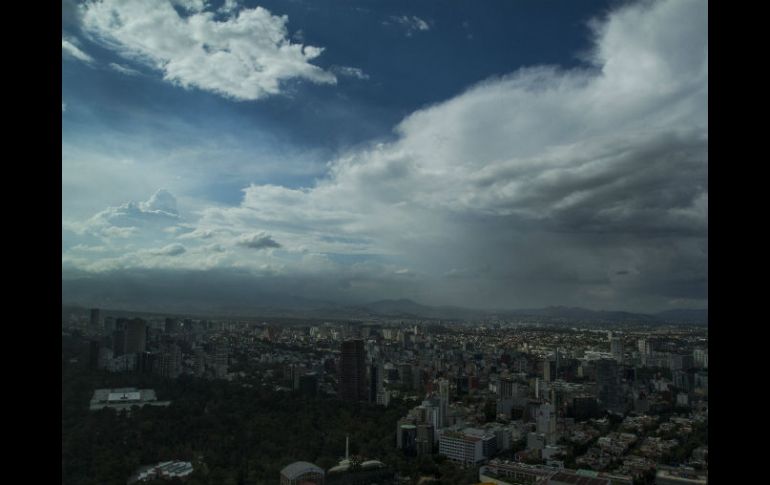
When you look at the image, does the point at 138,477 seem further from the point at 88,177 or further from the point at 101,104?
the point at 101,104

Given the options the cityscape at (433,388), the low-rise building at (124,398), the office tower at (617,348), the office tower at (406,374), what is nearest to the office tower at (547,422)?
Result: the cityscape at (433,388)

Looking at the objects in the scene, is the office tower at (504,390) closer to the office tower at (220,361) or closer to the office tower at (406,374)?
the office tower at (406,374)

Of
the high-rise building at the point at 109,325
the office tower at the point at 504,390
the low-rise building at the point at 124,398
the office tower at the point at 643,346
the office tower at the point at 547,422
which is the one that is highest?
the high-rise building at the point at 109,325

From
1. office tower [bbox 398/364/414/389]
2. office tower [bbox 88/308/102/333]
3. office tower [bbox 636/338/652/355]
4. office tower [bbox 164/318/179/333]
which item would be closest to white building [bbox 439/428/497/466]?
office tower [bbox 398/364/414/389]
